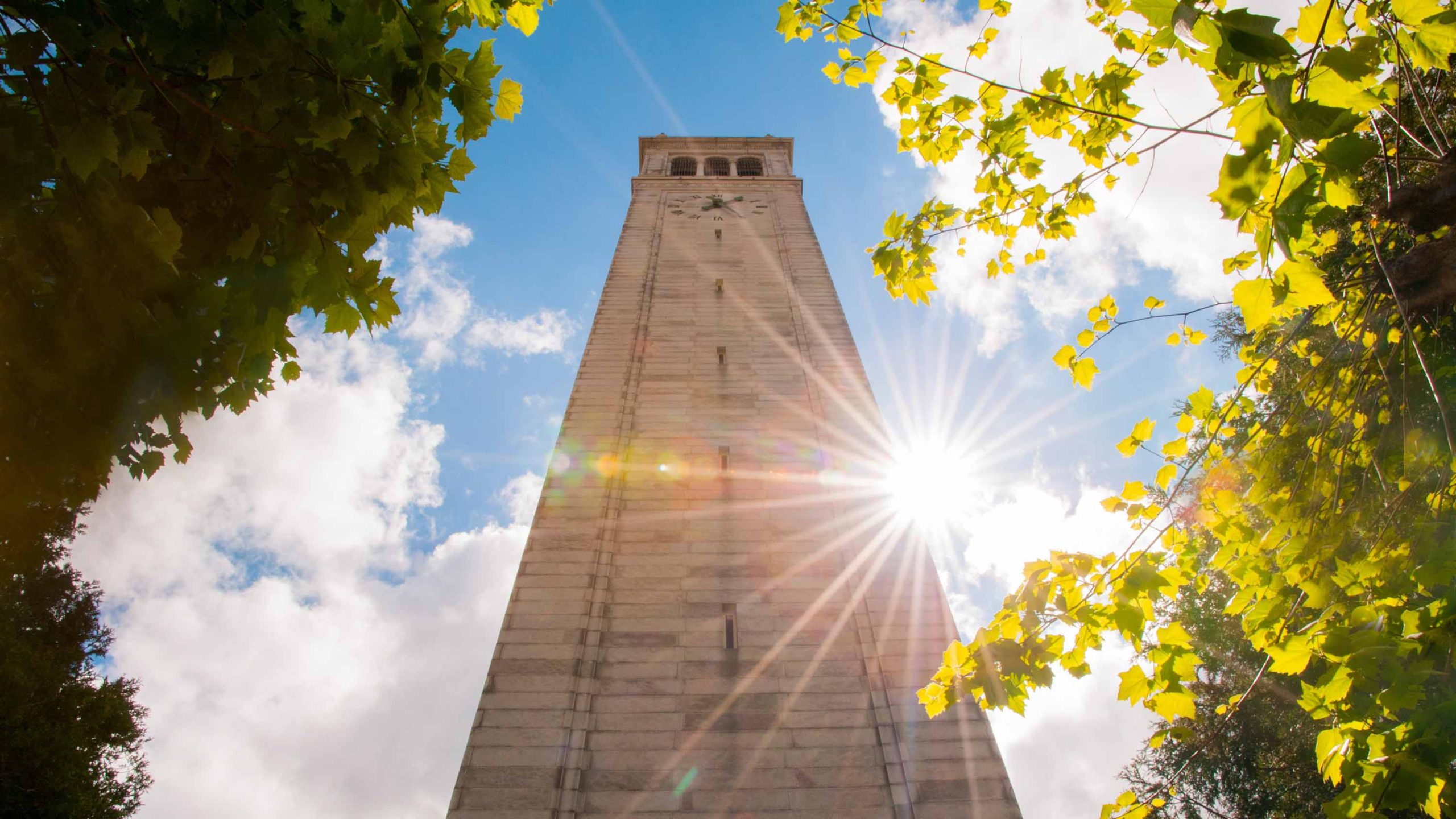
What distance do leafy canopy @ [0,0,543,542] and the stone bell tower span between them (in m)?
5.31

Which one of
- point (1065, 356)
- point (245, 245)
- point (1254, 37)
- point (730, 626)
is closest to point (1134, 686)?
point (1065, 356)

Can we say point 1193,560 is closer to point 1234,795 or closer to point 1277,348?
point 1277,348

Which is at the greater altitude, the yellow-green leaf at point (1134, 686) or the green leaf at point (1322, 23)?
the green leaf at point (1322, 23)

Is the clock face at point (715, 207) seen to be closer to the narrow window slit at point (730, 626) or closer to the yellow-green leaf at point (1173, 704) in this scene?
the narrow window slit at point (730, 626)

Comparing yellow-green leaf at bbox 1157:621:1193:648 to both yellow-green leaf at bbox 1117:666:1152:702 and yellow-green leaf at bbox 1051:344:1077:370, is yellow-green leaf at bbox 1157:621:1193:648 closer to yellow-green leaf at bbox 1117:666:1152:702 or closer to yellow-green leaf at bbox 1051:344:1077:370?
yellow-green leaf at bbox 1117:666:1152:702

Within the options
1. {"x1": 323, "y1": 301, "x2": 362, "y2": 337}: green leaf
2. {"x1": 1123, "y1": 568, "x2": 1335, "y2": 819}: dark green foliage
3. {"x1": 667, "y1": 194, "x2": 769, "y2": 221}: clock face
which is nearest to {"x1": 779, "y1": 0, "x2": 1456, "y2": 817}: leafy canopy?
{"x1": 323, "y1": 301, "x2": 362, "y2": 337}: green leaf

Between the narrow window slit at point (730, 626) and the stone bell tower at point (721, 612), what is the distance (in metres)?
0.03

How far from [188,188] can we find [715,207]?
20591 millimetres

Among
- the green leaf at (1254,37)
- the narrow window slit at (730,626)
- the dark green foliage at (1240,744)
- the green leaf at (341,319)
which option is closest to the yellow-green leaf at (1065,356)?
the green leaf at (1254,37)

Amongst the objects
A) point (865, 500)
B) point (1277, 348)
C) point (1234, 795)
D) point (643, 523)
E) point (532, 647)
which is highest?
point (865, 500)

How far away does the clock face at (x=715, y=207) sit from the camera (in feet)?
75.6

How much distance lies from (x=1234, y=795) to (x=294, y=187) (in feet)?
69.1

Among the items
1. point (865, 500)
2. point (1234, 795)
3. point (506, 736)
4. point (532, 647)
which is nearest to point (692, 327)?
point (865, 500)

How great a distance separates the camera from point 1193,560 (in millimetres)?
4586
